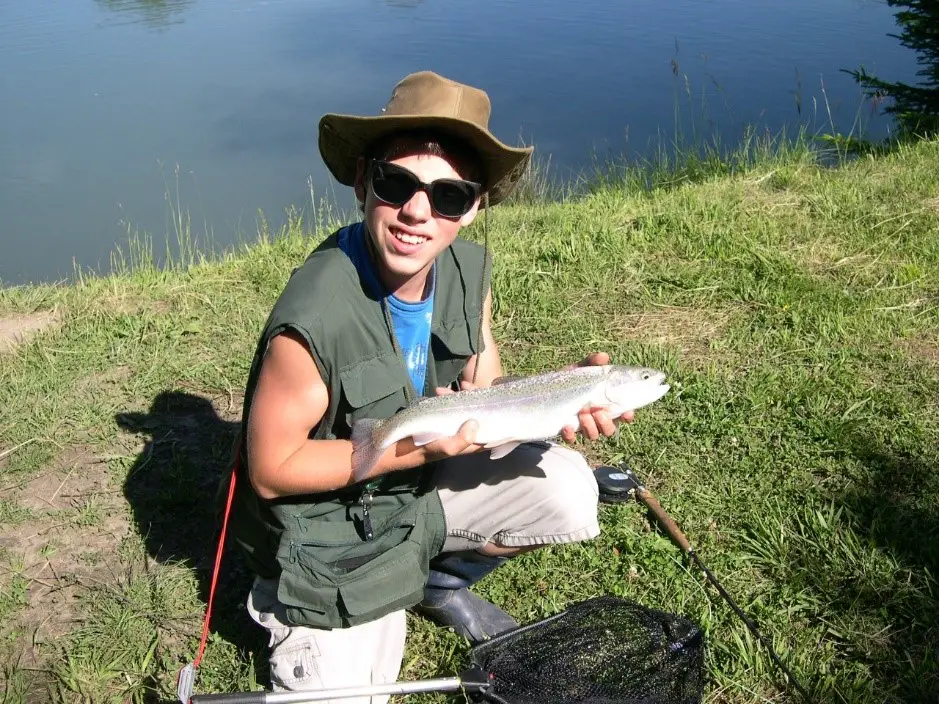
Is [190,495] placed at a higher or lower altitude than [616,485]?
lower

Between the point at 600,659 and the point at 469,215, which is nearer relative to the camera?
the point at 469,215

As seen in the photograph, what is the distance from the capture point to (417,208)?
2.62 metres

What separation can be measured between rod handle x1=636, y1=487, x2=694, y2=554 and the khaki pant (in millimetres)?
539

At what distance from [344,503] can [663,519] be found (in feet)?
4.72

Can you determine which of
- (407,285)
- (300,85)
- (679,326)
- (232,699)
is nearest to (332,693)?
(232,699)

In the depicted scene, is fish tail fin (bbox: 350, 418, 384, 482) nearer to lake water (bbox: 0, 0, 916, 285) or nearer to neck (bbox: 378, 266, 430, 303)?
neck (bbox: 378, 266, 430, 303)

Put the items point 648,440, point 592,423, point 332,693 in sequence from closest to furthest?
point 332,693 < point 592,423 < point 648,440

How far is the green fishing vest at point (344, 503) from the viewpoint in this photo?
264 centimetres

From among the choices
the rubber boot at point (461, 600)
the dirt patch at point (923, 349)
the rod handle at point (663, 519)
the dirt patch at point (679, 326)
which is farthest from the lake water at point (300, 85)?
the dirt patch at point (923, 349)

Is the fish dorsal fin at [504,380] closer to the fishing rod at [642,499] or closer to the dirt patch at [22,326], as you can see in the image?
the fishing rod at [642,499]

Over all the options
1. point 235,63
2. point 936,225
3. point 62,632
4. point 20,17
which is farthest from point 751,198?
point 20,17

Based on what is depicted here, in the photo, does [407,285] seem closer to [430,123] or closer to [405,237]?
[405,237]

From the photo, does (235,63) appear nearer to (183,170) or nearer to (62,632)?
(183,170)

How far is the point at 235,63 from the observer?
589 inches
